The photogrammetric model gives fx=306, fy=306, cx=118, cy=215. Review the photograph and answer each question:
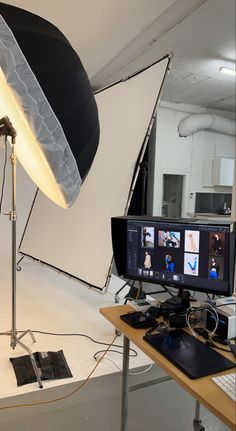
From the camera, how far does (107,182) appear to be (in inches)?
122

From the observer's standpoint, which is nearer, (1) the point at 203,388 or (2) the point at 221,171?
(1) the point at 203,388

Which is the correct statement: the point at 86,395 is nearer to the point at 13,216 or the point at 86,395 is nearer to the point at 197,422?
the point at 197,422

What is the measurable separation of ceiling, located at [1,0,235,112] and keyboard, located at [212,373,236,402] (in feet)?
11.7

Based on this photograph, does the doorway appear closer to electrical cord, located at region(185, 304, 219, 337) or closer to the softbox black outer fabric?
electrical cord, located at region(185, 304, 219, 337)

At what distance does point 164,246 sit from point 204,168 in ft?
22.2

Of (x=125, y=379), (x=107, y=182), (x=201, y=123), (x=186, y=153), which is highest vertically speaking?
(x=201, y=123)

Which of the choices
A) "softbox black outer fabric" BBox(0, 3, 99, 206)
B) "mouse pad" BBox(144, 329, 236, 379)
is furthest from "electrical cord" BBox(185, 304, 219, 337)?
"softbox black outer fabric" BBox(0, 3, 99, 206)

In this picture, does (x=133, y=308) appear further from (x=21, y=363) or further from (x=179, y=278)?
(x=21, y=363)

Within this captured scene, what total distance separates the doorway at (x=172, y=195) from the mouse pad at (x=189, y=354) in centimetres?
Answer: 639

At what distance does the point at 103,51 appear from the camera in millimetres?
4508

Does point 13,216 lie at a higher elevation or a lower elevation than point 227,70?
lower

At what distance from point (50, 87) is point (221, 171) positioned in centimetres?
720

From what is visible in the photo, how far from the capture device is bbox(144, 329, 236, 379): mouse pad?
106cm

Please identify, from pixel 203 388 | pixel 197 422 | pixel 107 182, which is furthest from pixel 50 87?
pixel 107 182
